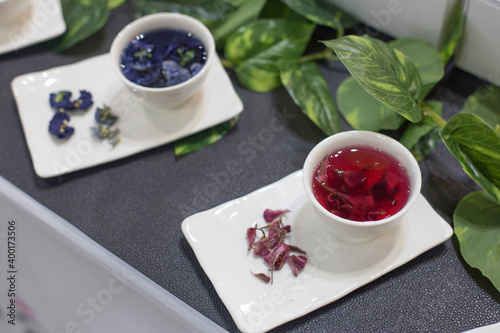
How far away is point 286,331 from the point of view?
3.03ft

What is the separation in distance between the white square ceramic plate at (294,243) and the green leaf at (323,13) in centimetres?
41

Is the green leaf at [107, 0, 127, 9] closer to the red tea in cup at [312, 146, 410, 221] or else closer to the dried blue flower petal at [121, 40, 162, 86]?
the dried blue flower petal at [121, 40, 162, 86]

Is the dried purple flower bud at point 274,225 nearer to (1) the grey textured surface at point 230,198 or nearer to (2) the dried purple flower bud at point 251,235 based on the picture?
(2) the dried purple flower bud at point 251,235

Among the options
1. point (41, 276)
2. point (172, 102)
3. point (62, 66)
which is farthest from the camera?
point (62, 66)

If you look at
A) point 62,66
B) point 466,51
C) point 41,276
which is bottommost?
point 41,276

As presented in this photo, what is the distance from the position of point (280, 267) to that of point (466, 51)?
0.62 meters

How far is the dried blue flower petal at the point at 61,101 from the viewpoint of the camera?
1.16 metres

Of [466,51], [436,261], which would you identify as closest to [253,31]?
[466,51]

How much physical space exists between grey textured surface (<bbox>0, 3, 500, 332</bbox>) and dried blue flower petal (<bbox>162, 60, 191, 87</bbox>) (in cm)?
15

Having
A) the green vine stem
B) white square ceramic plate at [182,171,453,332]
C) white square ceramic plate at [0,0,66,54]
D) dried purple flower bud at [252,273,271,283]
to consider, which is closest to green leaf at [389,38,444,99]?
the green vine stem

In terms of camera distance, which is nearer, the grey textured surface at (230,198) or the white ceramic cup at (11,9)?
the grey textured surface at (230,198)

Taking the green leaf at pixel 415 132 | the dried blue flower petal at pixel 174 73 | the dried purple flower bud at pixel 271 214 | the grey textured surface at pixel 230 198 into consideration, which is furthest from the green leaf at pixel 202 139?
the green leaf at pixel 415 132

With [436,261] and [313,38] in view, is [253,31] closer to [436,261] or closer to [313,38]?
[313,38]

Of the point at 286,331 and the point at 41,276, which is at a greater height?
the point at 286,331
